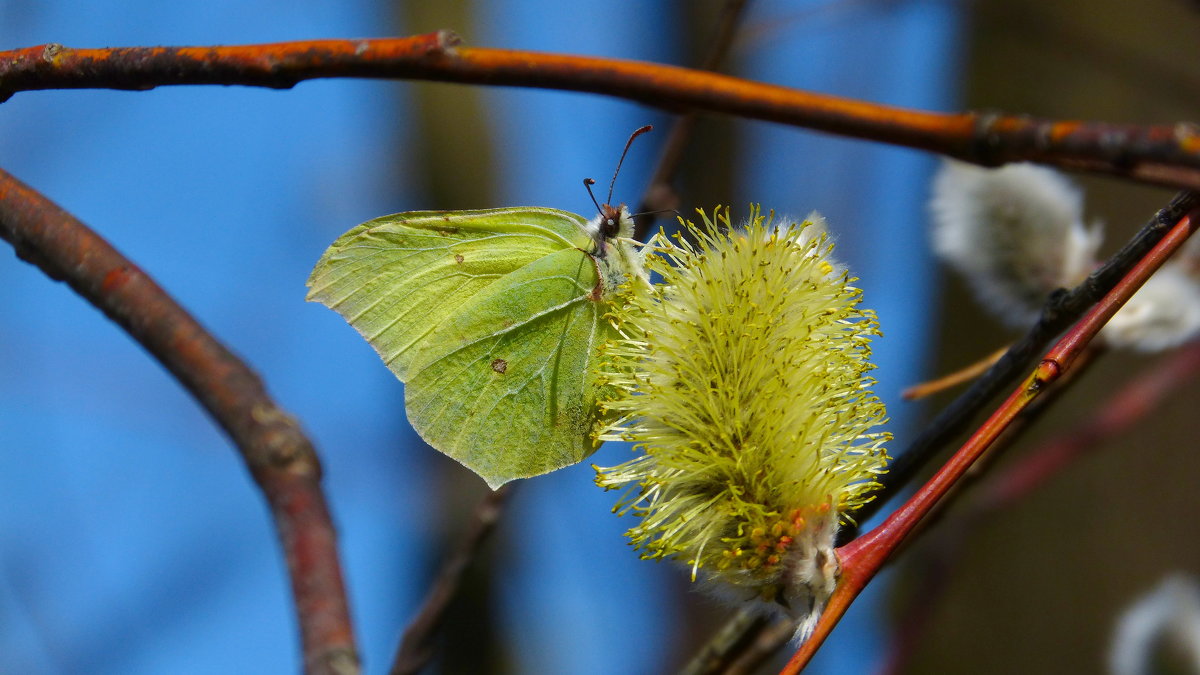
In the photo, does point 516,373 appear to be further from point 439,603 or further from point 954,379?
point 954,379

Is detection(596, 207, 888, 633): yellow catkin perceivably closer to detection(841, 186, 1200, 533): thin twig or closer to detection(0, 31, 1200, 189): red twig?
detection(841, 186, 1200, 533): thin twig

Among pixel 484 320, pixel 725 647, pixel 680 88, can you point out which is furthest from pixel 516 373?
pixel 680 88

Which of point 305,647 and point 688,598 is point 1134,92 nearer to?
point 688,598

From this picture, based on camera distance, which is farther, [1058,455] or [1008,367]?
[1058,455]

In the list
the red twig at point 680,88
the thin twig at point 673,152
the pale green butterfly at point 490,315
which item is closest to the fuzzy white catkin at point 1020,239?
the thin twig at point 673,152

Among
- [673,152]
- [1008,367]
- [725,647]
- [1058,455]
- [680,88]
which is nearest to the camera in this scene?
[680,88]

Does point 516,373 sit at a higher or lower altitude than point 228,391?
higher

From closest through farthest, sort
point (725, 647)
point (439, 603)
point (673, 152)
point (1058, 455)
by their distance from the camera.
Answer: point (725, 647) → point (439, 603) → point (673, 152) → point (1058, 455)
